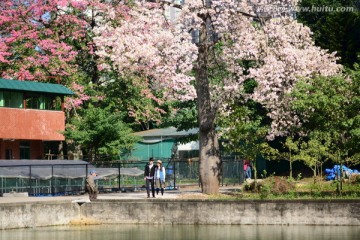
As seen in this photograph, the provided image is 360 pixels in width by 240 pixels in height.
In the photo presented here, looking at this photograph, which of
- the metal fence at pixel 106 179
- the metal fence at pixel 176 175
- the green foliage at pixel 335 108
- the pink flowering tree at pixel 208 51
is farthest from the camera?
the metal fence at pixel 176 175

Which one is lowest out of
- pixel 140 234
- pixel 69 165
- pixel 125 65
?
pixel 140 234

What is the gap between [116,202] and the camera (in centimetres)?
3678

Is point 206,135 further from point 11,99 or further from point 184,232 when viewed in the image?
point 11,99

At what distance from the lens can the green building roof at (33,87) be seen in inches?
2094

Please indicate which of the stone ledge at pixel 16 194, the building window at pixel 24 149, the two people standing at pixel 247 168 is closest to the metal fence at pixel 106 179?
the two people standing at pixel 247 168

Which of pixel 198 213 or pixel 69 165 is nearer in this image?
pixel 198 213

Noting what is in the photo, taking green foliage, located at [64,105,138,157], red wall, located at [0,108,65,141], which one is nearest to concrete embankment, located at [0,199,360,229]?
red wall, located at [0,108,65,141]

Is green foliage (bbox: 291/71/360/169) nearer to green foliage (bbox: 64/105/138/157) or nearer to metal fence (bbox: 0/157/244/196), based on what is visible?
metal fence (bbox: 0/157/244/196)

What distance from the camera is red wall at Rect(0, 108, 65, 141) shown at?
5388 cm

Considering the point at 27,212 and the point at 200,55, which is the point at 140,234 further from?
Answer: the point at 200,55

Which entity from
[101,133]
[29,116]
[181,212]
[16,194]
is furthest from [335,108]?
[29,116]

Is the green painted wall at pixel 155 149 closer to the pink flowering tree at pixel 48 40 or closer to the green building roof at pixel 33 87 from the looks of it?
the pink flowering tree at pixel 48 40

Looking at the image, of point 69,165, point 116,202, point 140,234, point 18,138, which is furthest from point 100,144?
point 140,234

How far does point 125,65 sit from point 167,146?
27.6 meters
